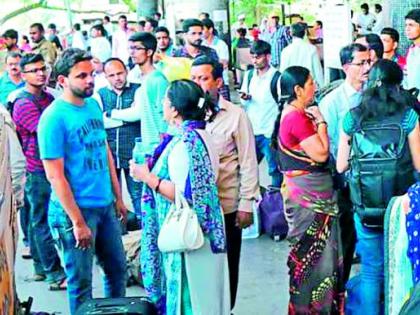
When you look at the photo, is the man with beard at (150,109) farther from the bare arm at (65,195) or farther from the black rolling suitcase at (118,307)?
the black rolling suitcase at (118,307)

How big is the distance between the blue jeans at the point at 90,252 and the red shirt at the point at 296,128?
1047mm

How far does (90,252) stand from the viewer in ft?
13.5

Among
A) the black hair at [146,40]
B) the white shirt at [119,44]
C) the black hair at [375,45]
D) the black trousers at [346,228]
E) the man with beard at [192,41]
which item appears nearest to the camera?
the black trousers at [346,228]

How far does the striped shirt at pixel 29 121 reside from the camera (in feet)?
17.1

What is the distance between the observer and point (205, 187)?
3.84 m

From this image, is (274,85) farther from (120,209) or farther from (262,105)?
(120,209)

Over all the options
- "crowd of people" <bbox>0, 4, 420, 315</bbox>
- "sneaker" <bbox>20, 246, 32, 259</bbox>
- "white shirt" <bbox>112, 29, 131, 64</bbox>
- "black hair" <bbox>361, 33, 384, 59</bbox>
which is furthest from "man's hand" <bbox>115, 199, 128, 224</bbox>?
"white shirt" <bbox>112, 29, 131, 64</bbox>

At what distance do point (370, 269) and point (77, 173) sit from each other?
164 centimetres

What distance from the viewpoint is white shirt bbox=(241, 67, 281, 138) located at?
23.4 feet

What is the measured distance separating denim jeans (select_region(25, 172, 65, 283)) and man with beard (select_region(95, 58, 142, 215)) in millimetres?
899

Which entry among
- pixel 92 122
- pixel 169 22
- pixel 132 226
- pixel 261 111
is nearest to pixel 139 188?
pixel 132 226

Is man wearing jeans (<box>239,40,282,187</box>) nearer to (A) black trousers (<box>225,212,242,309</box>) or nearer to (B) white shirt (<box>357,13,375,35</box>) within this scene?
(A) black trousers (<box>225,212,242,309</box>)

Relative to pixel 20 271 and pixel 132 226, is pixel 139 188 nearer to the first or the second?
pixel 132 226

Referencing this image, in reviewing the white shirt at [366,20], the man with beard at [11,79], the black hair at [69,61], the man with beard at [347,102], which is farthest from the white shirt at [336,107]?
the white shirt at [366,20]
